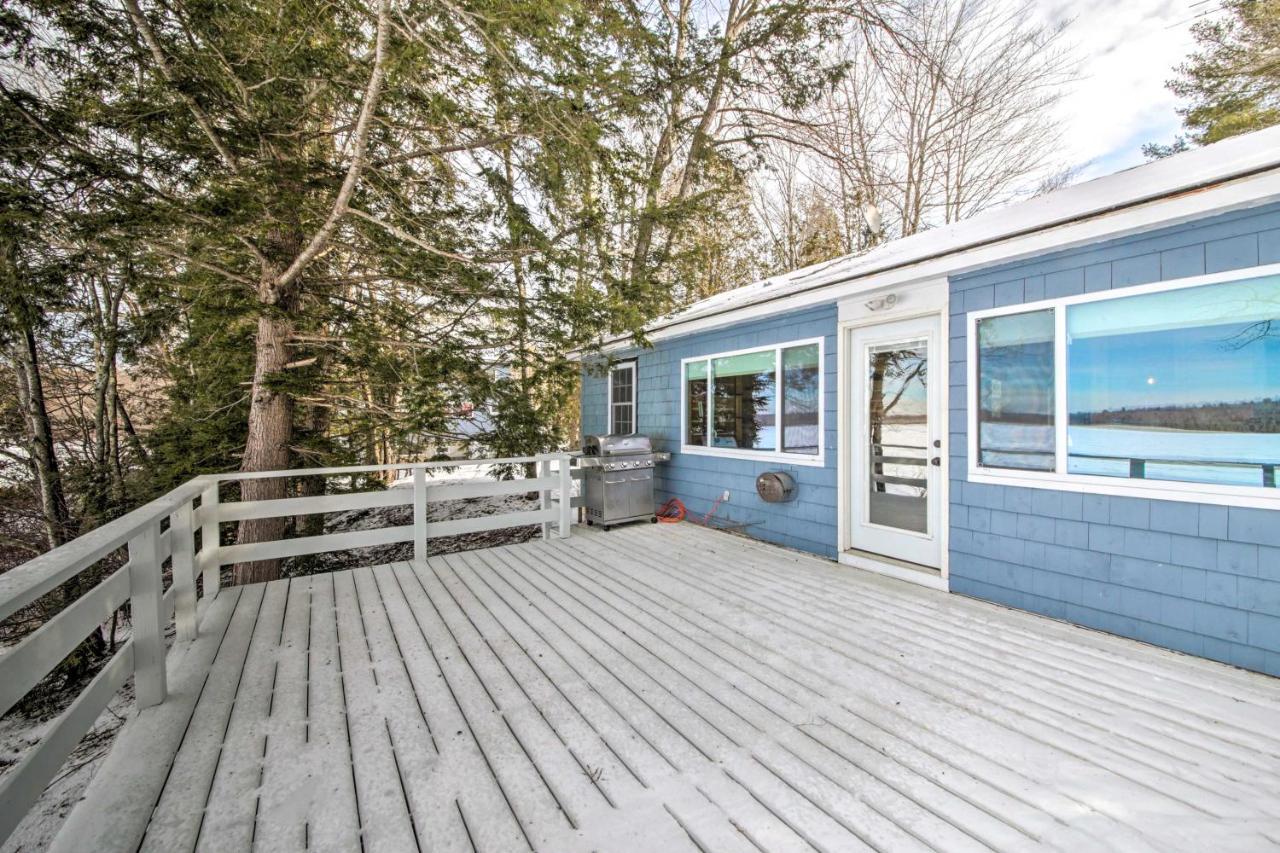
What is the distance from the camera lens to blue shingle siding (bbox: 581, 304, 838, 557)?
4.51 meters

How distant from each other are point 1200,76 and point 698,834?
1277 centimetres

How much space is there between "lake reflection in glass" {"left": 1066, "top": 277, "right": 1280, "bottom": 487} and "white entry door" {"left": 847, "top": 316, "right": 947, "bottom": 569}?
84 centimetres

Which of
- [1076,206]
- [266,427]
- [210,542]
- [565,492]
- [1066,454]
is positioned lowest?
[210,542]

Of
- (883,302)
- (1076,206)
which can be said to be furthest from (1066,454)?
Answer: (883,302)

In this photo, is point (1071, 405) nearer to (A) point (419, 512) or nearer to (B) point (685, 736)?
(B) point (685, 736)

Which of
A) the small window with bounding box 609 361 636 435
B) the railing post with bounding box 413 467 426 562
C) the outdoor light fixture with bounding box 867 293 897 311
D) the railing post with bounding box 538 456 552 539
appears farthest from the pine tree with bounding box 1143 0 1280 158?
the railing post with bounding box 413 467 426 562

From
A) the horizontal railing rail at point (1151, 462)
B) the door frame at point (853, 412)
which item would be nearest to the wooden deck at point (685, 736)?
the door frame at point (853, 412)

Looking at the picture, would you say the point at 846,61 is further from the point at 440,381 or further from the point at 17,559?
the point at 17,559

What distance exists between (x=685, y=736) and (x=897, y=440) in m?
3.09

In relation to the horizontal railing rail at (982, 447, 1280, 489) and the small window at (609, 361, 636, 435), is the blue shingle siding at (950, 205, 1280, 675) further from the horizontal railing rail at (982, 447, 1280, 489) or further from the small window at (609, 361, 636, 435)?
the small window at (609, 361, 636, 435)

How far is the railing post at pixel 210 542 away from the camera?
353cm

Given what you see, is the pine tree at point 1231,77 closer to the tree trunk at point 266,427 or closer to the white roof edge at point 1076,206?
the white roof edge at point 1076,206

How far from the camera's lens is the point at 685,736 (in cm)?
196

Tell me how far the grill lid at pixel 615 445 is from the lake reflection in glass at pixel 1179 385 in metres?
3.91
